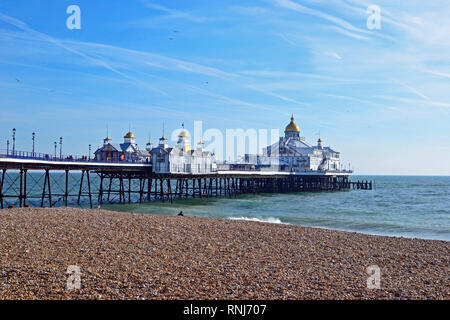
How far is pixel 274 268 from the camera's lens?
A: 40.9ft

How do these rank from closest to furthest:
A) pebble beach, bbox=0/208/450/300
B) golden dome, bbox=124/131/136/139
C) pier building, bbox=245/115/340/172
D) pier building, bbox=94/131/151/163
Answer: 1. pebble beach, bbox=0/208/450/300
2. pier building, bbox=94/131/151/163
3. golden dome, bbox=124/131/136/139
4. pier building, bbox=245/115/340/172

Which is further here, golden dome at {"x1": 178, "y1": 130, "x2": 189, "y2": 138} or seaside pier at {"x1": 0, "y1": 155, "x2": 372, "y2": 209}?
golden dome at {"x1": 178, "y1": 130, "x2": 189, "y2": 138}

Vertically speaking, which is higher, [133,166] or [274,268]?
[133,166]

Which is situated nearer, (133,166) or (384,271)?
(384,271)

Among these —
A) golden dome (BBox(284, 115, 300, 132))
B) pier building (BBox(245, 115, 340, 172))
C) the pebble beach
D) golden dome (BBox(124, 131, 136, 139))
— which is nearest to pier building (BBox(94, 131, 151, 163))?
golden dome (BBox(124, 131, 136, 139))

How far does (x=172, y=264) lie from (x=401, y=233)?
16.9 m

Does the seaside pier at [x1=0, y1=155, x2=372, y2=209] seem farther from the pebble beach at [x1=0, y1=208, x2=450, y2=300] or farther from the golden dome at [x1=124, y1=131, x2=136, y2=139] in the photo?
the pebble beach at [x1=0, y1=208, x2=450, y2=300]

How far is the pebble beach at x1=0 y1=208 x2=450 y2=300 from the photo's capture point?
1003 cm

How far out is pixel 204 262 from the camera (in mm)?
12805

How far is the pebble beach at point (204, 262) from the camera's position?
10031 millimetres

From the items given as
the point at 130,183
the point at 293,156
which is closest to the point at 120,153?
the point at 130,183
